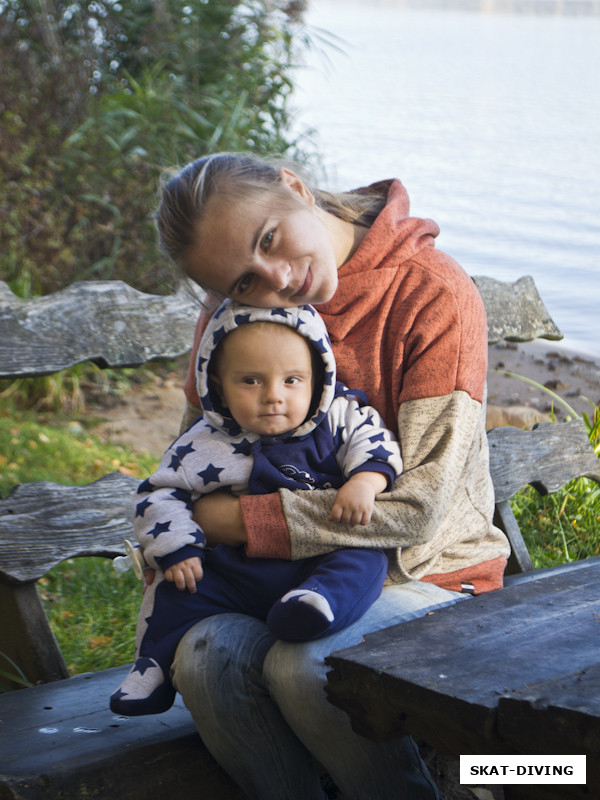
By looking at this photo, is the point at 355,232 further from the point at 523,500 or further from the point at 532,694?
the point at 523,500

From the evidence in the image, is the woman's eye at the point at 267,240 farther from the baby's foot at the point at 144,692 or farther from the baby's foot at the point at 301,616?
the baby's foot at the point at 144,692

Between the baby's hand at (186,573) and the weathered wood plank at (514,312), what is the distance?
1.50 m

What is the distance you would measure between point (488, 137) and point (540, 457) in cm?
1010

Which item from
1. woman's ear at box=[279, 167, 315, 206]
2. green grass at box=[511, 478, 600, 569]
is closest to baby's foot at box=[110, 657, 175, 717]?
woman's ear at box=[279, 167, 315, 206]

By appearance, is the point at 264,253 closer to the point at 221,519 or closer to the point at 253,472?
the point at 253,472

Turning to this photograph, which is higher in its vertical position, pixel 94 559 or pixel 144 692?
pixel 144 692

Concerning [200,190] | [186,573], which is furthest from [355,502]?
[200,190]

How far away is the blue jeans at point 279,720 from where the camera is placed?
1745 millimetres

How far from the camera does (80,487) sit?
8.16 feet

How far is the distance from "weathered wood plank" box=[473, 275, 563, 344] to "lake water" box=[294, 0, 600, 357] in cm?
293

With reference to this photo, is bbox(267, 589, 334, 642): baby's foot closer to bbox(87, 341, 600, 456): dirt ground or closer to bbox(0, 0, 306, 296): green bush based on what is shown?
bbox(87, 341, 600, 456): dirt ground

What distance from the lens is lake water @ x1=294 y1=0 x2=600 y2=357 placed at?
7.20 meters

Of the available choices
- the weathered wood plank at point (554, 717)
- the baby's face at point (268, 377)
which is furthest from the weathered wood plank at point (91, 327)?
the weathered wood plank at point (554, 717)

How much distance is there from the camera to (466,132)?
12.6 meters
